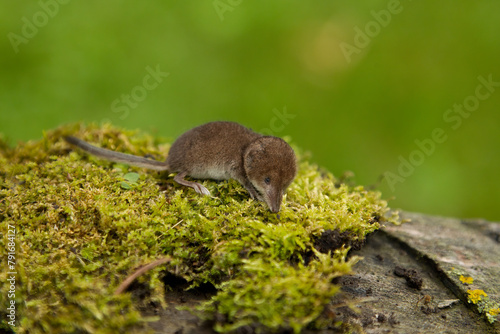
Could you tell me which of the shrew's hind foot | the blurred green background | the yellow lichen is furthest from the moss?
the blurred green background

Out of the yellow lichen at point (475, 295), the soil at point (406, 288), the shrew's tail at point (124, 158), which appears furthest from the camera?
the shrew's tail at point (124, 158)

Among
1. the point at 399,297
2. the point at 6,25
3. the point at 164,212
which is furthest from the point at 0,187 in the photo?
the point at 6,25


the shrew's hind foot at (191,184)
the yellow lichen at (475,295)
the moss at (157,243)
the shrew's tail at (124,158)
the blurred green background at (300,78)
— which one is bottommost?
the yellow lichen at (475,295)

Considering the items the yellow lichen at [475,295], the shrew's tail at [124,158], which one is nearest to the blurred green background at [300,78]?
the shrew's tail at [124,158]

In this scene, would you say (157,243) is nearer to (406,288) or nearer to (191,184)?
(191,184)

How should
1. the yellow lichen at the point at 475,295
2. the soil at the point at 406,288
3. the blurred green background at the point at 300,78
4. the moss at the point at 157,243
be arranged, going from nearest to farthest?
1. the moss at the point at 157,243
2. the soil at the point at 406,288
3. the yellow lichen at the point at 475,295
4. the blurred green background at the point at 300,78

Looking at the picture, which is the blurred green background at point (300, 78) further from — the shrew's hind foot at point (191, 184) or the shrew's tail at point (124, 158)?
the shrew's hind foot at point (191, 184)

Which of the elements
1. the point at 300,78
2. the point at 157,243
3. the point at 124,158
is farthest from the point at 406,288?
the point at 300,78
